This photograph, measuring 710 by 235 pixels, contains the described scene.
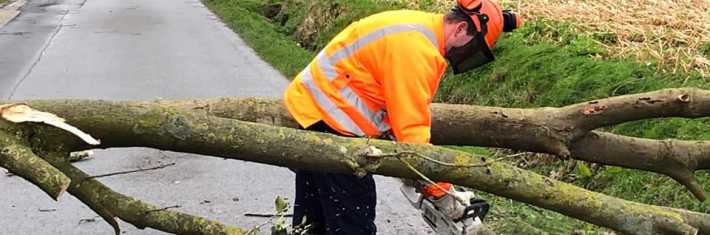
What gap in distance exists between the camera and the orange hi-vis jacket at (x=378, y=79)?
299 cm

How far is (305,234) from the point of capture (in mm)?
4012

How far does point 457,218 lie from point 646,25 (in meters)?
4.36

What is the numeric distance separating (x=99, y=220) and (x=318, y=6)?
8574mm

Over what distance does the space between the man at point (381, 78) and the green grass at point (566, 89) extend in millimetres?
1195

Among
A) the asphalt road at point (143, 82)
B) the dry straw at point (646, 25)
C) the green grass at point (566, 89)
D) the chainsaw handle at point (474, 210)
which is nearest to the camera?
the chainsaw handle at point (474, 210)

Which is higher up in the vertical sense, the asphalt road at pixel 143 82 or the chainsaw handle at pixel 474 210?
the chainsaw handle at pixel 474 210

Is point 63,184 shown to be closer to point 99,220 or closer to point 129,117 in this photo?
point 129,117

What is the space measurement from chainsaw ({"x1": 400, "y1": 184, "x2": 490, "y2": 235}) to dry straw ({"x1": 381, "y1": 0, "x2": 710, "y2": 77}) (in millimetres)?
2789

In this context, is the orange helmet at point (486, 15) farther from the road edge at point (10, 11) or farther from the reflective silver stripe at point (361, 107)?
the road edge at point (10, 11)

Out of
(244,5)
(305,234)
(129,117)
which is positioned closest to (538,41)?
(305,234)

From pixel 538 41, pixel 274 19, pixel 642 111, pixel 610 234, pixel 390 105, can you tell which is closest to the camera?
pixel 390 105

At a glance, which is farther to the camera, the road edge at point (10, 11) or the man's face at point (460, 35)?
the road edge at point (10, 11)

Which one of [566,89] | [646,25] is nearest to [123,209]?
[566,89]

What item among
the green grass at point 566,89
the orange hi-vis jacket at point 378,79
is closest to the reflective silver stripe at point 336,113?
the orange hi-vis jacket at point 378,79
